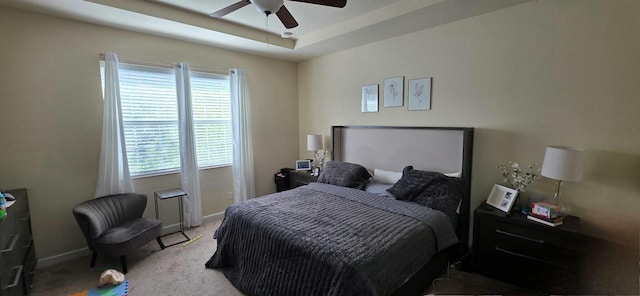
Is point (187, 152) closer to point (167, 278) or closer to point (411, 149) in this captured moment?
point (167, 278)

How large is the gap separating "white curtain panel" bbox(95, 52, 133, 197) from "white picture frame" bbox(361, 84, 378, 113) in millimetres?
2806

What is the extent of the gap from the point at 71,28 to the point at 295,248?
3.03 meters

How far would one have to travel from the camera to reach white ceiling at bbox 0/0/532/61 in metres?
2.43

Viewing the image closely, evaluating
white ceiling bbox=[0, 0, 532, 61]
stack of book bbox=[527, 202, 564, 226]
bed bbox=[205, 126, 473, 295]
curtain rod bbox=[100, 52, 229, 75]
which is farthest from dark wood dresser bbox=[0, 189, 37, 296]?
stack of book bbox=[527, 202, 564, 226]

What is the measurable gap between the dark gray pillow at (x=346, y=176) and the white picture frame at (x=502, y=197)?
1.29m

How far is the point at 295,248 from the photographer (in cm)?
190

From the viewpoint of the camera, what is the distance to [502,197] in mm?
2445

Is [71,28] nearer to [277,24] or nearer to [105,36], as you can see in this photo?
[105,36]

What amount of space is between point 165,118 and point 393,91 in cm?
279

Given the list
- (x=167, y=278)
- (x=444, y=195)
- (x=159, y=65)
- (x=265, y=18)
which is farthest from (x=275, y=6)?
(x=167, y=278)

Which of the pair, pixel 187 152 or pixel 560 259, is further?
pixel 187 152

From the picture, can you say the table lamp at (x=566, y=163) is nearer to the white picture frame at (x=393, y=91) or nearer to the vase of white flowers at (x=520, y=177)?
the vase of white flowers at (x=520, y=177)

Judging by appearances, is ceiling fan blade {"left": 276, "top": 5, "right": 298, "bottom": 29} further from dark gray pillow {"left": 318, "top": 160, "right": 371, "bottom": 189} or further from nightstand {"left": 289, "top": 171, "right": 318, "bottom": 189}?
nightstand {"left": 289, "top": 171, "right": 318, "bottom": 189}

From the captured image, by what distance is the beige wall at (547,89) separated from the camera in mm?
2053
